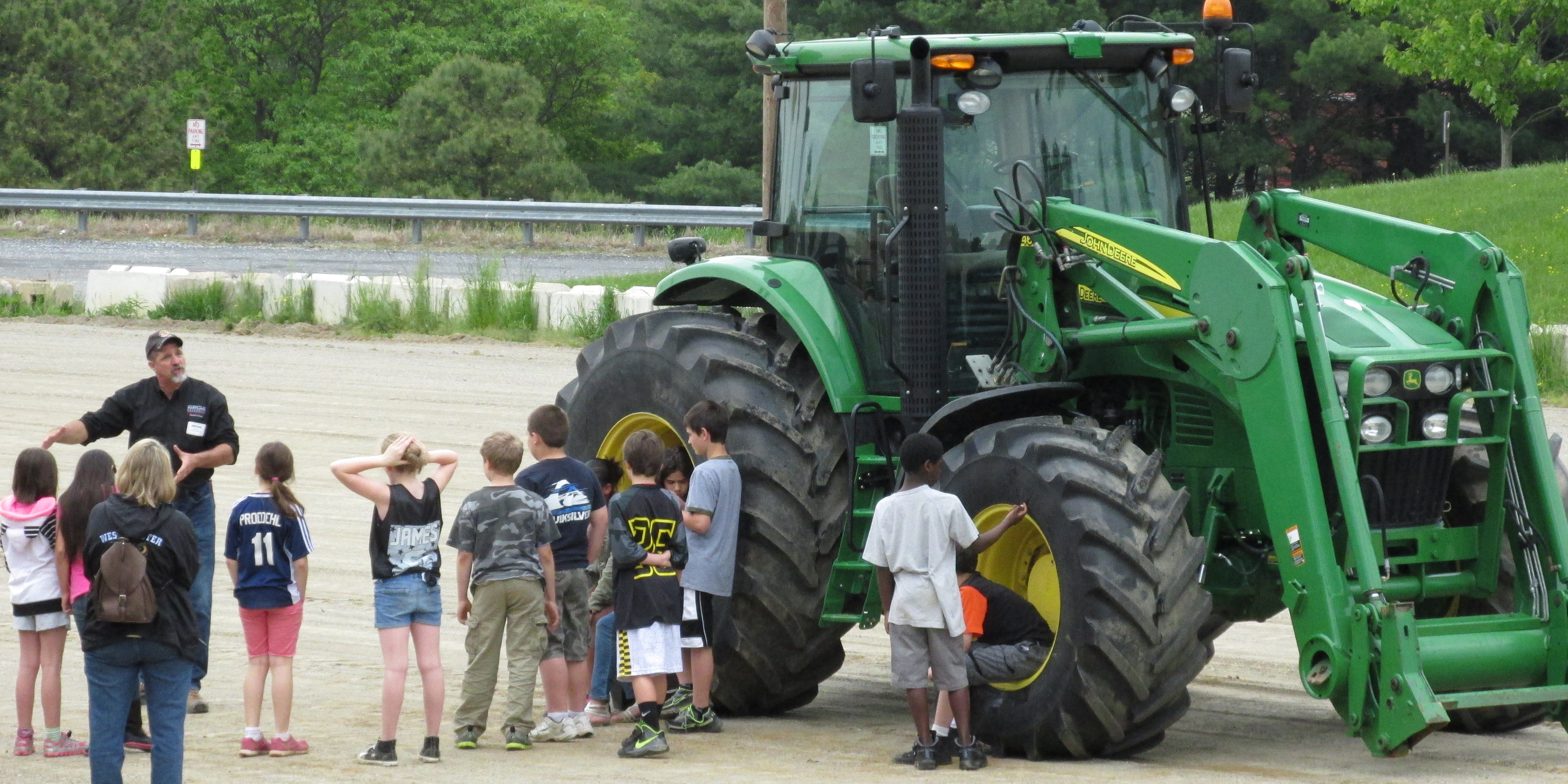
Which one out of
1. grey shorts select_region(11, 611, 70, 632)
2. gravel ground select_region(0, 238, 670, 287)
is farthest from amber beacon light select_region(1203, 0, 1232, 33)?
gravel ground select_region(0, 238, 670, 287)

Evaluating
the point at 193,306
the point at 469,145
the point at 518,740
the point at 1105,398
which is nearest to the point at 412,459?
the point at 518,740

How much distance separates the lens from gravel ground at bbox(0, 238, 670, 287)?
998 inches

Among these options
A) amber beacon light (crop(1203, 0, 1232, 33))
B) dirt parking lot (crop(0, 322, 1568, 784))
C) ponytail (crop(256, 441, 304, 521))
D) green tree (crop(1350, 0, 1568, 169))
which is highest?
green tree (crop(1350, 0, 1568, 169))

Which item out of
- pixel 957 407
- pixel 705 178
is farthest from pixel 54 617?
pixel 705 178

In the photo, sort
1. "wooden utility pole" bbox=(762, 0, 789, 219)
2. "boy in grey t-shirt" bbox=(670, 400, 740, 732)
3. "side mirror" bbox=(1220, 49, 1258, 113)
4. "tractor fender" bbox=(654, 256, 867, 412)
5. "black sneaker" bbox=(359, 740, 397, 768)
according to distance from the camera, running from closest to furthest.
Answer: "black sneaker" bbox=(359, 740, 397, 768) < "boy in grey t-shirt" bbox=(670, 400, 740, 732) < "tractor fender" bbox=(654, 256, 867, 412) < "side mirror" bbox=(1220, 49, 1258, 113) < "wooden utility pole" bbox=(762, 0, 789, 219)

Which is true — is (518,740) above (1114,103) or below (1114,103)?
below

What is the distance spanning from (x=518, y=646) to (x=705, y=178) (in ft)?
111

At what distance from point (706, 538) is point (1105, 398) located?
1.77 m

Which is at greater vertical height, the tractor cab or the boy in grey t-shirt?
the tractor cab

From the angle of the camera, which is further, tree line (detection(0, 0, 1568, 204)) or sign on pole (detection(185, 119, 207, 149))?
tree line (detection(0, 0, 1568, 204))

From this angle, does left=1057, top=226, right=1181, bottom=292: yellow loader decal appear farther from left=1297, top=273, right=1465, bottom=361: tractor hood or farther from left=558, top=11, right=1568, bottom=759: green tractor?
left=1297, top=273, right=1465, bottom=361: tractor hood

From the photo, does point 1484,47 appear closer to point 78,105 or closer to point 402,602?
point 402,602

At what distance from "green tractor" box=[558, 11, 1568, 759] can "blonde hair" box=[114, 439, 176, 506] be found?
7.94 feet

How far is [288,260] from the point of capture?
26797mm
